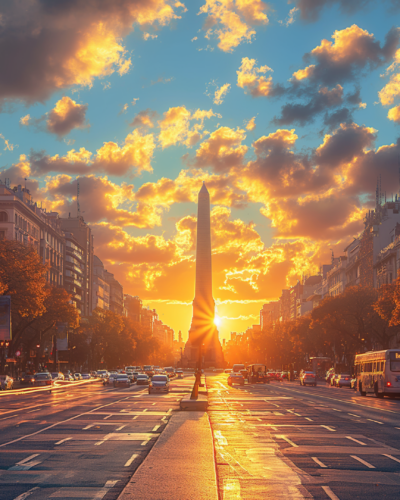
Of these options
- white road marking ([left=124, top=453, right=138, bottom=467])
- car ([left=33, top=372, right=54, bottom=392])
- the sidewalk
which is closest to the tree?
car ([left=33, top=372, right=54, bottom=392])

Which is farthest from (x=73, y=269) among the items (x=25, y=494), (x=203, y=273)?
→ (x=25, y=494)

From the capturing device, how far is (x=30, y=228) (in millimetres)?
115500

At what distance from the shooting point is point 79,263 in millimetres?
158250

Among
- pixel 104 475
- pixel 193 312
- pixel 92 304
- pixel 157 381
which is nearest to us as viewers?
pixel 104 475

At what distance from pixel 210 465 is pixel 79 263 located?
147 metres

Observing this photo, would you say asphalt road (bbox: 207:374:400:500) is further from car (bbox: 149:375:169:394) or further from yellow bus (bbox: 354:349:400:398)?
car (bbox: 149:375:169:394)

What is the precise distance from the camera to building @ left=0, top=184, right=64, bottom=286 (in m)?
105

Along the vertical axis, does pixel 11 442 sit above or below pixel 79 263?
below

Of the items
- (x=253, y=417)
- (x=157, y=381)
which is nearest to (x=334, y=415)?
(x=253, y=417)

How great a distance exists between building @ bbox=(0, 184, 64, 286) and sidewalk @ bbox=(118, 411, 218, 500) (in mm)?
71381

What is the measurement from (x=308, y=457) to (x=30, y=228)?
104 m

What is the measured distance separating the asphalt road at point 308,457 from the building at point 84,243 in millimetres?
139245

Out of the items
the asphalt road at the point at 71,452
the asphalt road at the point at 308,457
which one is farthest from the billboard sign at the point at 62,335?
the asphalt road at the point at 308,457

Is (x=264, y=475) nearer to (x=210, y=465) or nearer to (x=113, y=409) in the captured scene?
(x=210, y=465)
